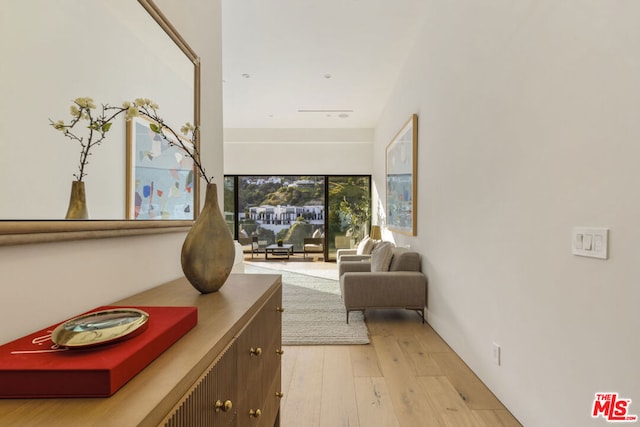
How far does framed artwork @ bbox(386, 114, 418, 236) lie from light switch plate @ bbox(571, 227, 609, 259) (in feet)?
8.60

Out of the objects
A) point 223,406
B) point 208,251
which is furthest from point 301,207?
point 223,406

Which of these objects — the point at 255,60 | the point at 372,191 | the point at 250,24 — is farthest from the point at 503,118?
the point at 372,191

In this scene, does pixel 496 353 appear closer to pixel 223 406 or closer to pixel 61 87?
pixel 223 406

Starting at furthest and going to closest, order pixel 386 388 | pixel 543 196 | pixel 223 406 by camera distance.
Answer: pixel 386 388
pixel 543 196
pixel 223 406

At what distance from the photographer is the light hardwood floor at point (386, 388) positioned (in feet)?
6.41

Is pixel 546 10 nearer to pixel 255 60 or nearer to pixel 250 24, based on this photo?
pixel 250 24

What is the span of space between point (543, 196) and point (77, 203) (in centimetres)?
193

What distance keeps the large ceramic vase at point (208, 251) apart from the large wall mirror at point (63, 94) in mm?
238

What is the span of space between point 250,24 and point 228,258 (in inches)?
127

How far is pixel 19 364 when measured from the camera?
2.07ft

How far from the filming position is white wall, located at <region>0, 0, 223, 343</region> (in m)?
0.84

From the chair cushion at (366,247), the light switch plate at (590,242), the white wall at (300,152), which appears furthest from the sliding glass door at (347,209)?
the light switch plate at (590,242)

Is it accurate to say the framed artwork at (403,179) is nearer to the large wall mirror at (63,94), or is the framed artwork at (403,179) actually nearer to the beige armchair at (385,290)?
the beige armchair at (385,290)

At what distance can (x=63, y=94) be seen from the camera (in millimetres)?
973
